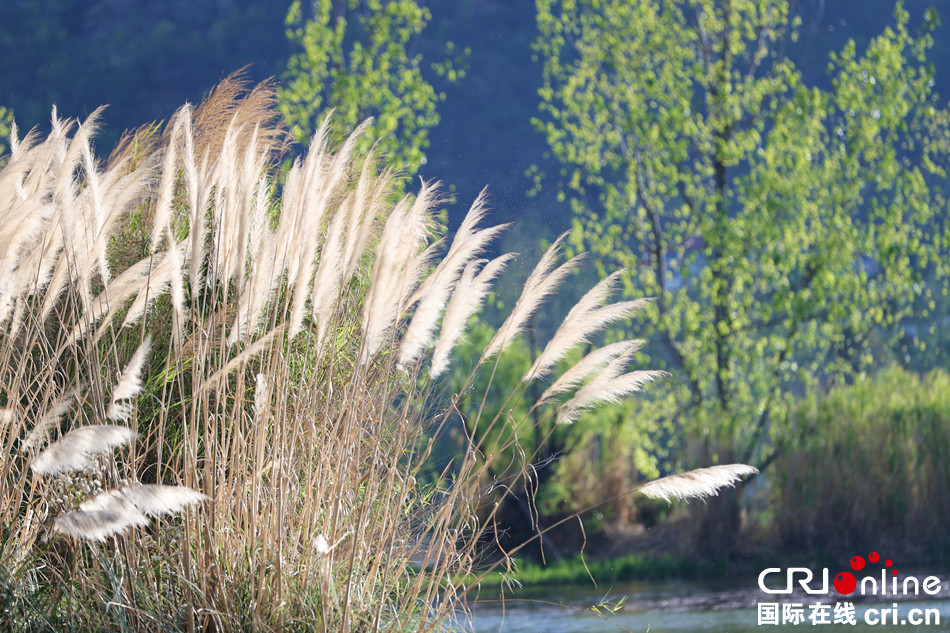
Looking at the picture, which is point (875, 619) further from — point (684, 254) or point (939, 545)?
point (684, 254)

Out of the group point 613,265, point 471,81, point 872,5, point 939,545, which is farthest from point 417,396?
point 872,5

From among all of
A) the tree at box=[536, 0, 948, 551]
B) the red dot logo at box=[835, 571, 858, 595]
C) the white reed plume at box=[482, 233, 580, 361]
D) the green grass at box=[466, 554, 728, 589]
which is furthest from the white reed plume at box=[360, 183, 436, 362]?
the tree at box=[536, 0, 948, 551]

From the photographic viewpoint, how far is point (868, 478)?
661cm

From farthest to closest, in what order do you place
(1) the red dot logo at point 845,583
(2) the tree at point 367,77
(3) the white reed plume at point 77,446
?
(2) the tree at point 367,77 < (1) the red dot logo at point 845,583 < (3) the white reed plume at point 77,446

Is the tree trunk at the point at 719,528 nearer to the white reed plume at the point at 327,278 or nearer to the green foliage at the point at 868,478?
the green foliage at the point at 868,478

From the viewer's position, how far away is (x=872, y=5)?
2019cm

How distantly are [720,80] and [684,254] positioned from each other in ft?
5.46

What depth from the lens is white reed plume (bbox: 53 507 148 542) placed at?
1.36 metres

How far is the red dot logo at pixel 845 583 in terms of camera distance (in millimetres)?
6148

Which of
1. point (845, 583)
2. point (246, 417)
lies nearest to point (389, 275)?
point (246, 417)

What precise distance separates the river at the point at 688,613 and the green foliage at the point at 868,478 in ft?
2.10

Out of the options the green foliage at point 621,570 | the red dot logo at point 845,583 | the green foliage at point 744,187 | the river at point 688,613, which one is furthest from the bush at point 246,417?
the green foliage at point 744,187

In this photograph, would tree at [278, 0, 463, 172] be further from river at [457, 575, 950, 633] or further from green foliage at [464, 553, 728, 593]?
river at [457, 575, 950, 633]

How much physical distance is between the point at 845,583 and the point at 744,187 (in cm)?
369
